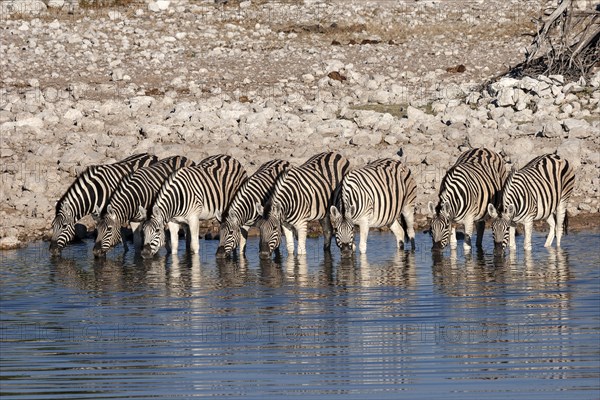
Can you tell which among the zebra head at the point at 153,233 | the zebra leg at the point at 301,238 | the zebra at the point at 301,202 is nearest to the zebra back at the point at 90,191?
the zebra head at the point at 153,233

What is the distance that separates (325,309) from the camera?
1402cm

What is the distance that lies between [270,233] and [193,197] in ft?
5.10

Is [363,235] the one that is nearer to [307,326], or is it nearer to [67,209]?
[67,209]

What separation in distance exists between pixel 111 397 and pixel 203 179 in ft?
30.8

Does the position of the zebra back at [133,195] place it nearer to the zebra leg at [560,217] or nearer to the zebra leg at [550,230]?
→ the zebra leg at [550,230]

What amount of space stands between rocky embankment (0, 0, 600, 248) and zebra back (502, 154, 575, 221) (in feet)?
7.01

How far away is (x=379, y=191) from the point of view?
1875cm

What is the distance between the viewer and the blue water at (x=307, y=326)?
34.3 feet

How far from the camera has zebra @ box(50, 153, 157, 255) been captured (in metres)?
19.4

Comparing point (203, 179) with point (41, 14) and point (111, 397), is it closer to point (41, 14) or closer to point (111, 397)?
point (111, 397)

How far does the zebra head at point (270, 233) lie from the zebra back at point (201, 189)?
4.09 feet

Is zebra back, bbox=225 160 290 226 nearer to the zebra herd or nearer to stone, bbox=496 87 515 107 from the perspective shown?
the zebra herd

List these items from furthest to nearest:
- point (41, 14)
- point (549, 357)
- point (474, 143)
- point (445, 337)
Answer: point (41, 14), point (474, 143), point (445, 337), point (549, 357)

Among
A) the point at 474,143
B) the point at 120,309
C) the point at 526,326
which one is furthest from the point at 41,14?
the point at 526,326
